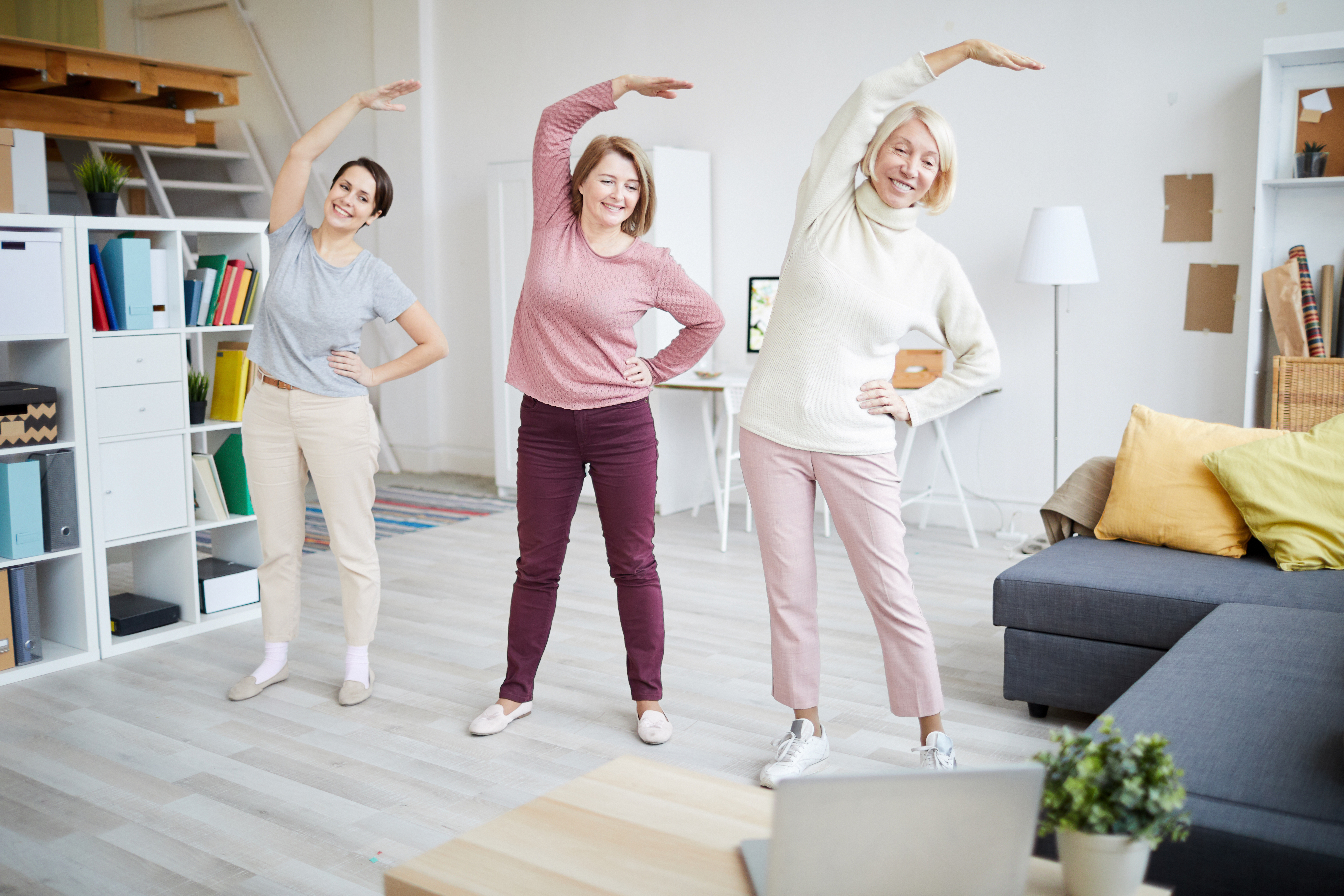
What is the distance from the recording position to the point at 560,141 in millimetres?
2604

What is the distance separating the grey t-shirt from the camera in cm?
282

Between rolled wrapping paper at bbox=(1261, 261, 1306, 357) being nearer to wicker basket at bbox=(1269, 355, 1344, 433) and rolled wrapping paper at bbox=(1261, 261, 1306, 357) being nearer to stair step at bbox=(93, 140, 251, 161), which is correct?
wicker basket at bbox=(1269, 355, 1344, 433)

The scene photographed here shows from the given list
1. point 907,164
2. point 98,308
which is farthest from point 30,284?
point 907,164

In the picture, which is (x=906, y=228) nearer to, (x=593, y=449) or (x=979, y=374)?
(x=979, y=374)

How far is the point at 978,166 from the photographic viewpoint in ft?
16.6

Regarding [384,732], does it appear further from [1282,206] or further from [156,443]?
[1282,206]

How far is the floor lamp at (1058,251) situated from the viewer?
457 cm

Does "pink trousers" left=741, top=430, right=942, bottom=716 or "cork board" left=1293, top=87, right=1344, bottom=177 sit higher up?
"cork board" left=1293, top=87, right=1344, bottom=177

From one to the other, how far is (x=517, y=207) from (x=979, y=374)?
395cm

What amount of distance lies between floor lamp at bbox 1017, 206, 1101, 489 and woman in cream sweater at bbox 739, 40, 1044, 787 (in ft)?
7.88

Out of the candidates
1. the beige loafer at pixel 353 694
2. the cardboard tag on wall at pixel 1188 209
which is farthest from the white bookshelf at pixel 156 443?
the cardboard tag on wall at pixel 1188 209

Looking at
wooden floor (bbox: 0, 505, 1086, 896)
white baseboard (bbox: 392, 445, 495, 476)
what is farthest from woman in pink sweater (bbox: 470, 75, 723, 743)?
white baseboard (bbox: 392, 445, 495, 476)

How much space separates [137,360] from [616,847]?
2.72 metres

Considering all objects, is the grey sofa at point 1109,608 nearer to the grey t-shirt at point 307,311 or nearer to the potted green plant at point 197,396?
the grey t-shirt at point 307,311
